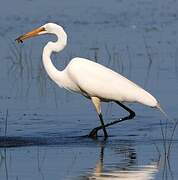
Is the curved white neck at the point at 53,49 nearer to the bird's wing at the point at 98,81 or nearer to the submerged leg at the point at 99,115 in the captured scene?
the bird's wing at the point at 98,81

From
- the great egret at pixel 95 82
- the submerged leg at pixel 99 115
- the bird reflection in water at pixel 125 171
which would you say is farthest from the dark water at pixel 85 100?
the great egret at pixel 95 82

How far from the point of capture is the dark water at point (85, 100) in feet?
37.0

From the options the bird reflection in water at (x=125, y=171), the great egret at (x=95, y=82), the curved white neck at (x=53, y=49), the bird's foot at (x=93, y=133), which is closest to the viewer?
the bird reflection in water at (x=125, y=171)

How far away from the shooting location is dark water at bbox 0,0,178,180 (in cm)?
1127

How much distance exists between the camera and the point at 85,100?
52.4 ft

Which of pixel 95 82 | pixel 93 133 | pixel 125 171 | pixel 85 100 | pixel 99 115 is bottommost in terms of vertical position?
pixel 125 171

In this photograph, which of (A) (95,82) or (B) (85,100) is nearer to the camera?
(A) (95,82)

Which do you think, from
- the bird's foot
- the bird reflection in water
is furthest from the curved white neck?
the bird reflection in water

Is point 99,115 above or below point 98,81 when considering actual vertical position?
below

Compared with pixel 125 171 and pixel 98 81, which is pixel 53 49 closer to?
pixel 98 81

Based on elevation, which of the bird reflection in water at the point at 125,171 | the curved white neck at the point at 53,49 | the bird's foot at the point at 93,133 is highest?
the curved white neck at the point at 53,49

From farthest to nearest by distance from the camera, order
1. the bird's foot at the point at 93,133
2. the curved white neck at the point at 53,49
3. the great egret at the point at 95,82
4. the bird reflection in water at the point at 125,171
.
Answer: the curved white neck at the point at 53,49 < the great egret at the point at 95,82 < the bird's foot at the point at 93,133 < the bird reflection in water at the point at 125,171

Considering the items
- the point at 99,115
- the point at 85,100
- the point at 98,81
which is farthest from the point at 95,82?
the point at 85,100

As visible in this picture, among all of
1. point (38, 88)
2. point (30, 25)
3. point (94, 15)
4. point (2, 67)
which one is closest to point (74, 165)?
point (38, 88)
